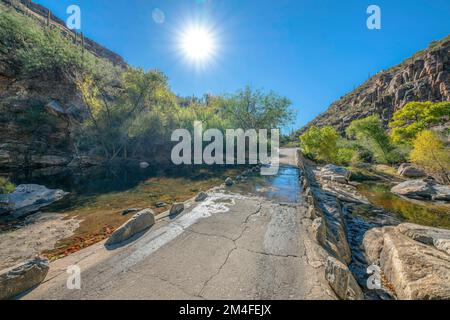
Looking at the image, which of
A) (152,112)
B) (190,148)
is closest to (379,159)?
(190,148)

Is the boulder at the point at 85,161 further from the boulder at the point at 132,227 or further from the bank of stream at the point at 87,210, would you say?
the boulder at the point at 132,227

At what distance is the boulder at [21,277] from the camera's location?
2.11m

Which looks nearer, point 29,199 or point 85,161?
point 29,199

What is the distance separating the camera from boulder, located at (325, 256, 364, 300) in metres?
2.22

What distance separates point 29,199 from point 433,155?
78.1 ft

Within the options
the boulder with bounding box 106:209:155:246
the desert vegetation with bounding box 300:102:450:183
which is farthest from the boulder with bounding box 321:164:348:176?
the boulder with bounding box 106:209:155:246

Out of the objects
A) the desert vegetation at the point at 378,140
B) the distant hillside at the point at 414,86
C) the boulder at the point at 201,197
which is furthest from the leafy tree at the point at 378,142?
the distant hillside at the point at 414,86

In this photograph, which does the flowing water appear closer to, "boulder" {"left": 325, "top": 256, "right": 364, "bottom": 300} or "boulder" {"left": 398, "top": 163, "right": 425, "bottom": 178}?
"boulder" {"left": 325, "top": 256, "right": 364, "bottom": 300}

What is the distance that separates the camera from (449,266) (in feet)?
9.89

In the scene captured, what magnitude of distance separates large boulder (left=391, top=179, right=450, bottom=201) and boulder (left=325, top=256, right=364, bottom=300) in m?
11.7

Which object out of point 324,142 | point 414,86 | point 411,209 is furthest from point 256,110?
point 414,86

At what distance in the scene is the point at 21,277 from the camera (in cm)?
224

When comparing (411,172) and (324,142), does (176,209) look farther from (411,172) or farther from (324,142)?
(411,172)

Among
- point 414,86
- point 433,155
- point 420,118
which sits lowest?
point 433,155
